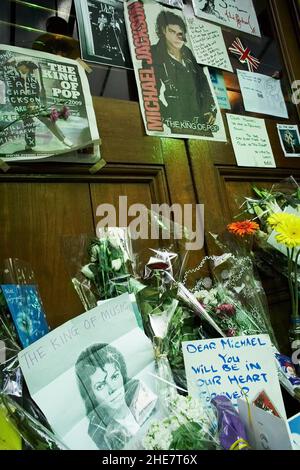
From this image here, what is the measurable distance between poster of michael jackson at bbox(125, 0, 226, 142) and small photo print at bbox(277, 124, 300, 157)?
355 millimetres

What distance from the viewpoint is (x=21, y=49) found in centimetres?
117

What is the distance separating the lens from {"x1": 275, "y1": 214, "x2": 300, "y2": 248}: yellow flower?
1.07 metres

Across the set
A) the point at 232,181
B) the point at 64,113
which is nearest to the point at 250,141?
the point at 232,181

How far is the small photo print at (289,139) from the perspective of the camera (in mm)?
1654

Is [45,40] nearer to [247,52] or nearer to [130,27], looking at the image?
[130,27]

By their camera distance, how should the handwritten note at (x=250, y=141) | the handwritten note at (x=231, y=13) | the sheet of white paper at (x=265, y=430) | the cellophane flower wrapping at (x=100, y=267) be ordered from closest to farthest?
the sheet of white paper at (x=265, y=430), the cellophane flower wrapping at (x=100, y=267), the handwritten note at (x=250, y=141), the handwritten note at (x=231, y=13)

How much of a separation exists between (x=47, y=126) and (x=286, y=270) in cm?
97

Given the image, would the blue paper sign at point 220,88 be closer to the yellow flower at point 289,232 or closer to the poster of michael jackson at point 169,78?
the poster of michael jackson at point 169,78

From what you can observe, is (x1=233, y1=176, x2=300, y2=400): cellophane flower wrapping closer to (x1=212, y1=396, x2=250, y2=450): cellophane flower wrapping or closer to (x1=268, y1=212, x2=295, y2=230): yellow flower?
(x1=268, y1=212, x2=295, y2=230): yellow flower

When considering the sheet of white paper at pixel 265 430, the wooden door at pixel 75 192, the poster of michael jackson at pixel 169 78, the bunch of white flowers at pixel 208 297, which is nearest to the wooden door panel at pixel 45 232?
the wooden door at pixel 75 192

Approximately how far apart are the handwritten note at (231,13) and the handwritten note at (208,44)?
1.9 inches

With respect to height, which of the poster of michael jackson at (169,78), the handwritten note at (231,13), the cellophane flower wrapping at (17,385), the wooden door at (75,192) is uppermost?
the handwritten note at (231,13)
